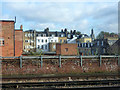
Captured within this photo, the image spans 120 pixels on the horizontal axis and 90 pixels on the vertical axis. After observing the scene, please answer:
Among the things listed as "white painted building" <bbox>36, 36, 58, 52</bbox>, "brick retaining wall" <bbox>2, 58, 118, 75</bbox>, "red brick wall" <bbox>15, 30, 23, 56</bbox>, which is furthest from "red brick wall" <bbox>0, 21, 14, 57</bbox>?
"white painted building" <bbox>36, 36, 58, 52</bbox>

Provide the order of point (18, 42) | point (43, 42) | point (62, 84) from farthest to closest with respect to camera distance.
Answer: point (43, 42)
point (18, 42)
point (62, 84)

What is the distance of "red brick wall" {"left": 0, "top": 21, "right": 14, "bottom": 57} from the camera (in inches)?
991

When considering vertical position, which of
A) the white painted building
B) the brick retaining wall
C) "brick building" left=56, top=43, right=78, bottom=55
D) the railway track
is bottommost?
the railway track

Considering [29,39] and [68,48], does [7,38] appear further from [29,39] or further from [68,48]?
Answer: [29,39]

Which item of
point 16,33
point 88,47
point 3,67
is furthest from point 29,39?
point 3,67

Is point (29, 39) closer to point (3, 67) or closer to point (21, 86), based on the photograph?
point (3, 67)

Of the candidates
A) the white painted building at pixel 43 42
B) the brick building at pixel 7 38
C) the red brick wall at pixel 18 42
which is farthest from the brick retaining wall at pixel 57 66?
the white painted building at pixel 43 42

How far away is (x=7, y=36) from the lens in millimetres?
25500

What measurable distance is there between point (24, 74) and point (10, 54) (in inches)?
436

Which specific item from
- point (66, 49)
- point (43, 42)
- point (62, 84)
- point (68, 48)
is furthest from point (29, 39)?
point (62, 84)

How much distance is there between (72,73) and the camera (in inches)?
670

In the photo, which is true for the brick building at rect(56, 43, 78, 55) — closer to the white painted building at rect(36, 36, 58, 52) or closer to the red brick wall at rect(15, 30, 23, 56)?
the red brick wall at rect(15, 30, 23, 56)

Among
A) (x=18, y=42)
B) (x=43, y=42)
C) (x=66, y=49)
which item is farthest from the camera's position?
(x=43, y=42)

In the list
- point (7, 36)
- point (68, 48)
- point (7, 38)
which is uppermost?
point (7, 36)
